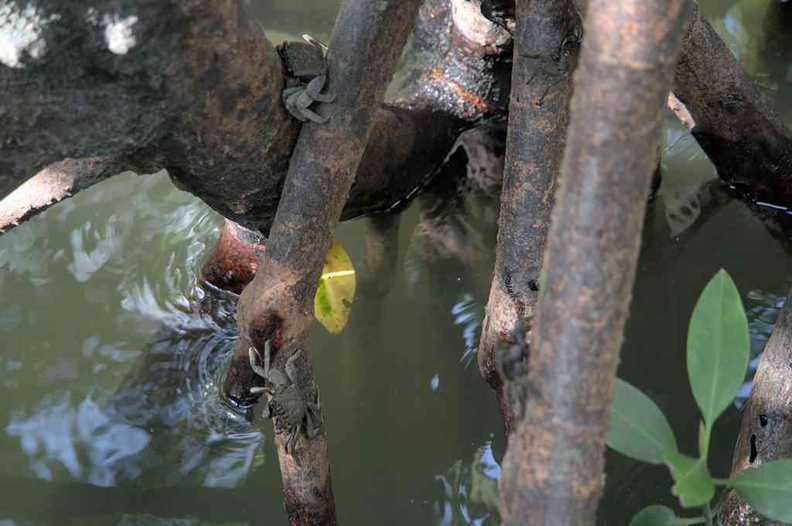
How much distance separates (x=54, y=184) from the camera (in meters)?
1.26

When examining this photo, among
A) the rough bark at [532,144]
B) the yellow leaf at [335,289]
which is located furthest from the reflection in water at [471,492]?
the yellow leaf at [335,289]

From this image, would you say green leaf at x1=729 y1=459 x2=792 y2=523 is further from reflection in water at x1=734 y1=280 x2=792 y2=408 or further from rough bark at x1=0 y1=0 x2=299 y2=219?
reflection in water at x1=734 y1=280 x2=792 y2=408

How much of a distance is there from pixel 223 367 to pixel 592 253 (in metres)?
1.29

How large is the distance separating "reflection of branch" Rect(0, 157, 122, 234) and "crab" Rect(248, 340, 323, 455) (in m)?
0.31

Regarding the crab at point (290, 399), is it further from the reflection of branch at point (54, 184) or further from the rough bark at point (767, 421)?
the rough bark at point (767, 421)

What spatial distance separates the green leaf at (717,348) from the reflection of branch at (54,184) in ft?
2.43

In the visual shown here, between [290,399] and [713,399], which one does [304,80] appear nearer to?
[290,399]

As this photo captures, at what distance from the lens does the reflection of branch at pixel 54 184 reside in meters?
1.17

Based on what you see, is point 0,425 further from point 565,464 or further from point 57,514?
point 565,464

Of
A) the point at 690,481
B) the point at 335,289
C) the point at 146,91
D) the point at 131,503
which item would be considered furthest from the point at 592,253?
the point at 131,503

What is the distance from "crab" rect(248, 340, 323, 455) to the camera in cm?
126

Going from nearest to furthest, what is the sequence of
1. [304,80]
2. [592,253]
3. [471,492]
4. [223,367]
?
[592,253]
[304,80]
[471,492]
[223,367]

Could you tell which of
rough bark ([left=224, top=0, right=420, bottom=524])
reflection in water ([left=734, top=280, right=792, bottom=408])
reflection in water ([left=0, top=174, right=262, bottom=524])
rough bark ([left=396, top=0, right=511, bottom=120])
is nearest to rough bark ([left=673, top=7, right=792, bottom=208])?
reflection in water ([left=734, top=280, right=792, bottom=408])

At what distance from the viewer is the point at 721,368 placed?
68 cm
